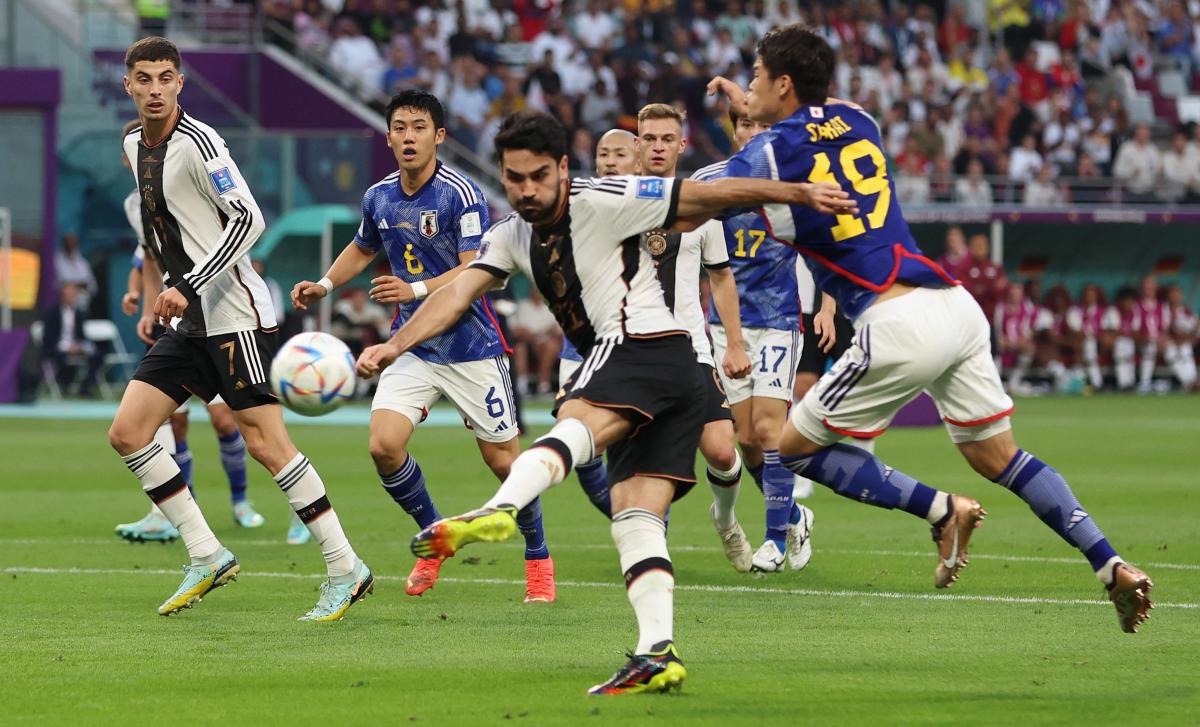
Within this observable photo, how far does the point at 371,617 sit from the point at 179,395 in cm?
147

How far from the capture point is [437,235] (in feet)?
31.5

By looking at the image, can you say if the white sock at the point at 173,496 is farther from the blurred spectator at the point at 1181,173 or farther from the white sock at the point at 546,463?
the blurred spectator at the point at 1181,173

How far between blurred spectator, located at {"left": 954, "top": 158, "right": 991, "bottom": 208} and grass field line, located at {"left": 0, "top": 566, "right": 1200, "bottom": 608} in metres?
24.2

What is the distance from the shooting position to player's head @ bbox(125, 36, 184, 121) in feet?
27.9

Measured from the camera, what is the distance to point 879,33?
36.4 m

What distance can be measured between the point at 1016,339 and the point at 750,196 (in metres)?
26.2

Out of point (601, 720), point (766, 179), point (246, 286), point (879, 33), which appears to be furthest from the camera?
point (879, 33)

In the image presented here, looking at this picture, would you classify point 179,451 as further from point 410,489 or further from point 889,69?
point 889,69

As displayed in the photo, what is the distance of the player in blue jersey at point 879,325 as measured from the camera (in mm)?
7148

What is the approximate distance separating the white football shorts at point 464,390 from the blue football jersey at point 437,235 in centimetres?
6

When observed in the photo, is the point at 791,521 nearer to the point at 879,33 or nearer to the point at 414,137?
the point at 414,137

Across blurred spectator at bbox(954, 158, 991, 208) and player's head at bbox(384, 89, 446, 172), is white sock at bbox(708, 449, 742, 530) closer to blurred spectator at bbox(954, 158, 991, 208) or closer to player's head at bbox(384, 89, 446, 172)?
player's head at bbox(384, 89, 446, 172)

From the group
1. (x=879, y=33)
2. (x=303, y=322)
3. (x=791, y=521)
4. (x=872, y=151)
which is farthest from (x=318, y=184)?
(x=872, y=151)

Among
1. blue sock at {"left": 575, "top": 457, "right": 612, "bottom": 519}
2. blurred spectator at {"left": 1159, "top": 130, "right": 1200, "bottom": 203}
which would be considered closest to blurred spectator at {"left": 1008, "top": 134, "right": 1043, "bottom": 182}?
blurred spectator at {"left": 1159, "top": 130, "right": 1200, "bottom": 203}
